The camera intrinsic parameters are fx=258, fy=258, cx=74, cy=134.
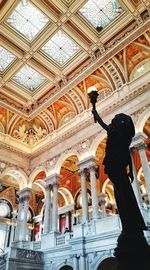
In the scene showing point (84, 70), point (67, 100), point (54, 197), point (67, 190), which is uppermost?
point (67, 100)

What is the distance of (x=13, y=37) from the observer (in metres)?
13.1

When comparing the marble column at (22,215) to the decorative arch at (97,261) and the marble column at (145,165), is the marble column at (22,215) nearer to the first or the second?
the decorative arch at (97,261)

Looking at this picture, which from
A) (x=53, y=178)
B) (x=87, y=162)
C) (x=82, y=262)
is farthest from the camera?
(x=53, y=178)

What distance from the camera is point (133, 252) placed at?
2703 mm

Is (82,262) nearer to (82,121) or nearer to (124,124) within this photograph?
(82,121)

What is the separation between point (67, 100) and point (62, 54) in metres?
3.55

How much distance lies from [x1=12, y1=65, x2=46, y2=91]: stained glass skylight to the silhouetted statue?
1274 centimetres

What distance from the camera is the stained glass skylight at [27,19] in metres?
12.0

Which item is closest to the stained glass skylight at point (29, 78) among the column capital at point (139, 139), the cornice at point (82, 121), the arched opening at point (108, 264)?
the cornice at point (82, 121)

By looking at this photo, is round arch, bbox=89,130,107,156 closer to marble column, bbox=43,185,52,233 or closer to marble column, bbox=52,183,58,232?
marble column, bbox=52,183,58,232

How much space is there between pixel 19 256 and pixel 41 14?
37.4 feet

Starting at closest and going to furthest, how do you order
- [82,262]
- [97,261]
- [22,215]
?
[97,261]
[82,262]
[22,215]

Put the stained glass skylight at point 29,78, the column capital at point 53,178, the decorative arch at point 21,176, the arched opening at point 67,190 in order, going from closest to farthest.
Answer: the stained glass skylight at point 29,78 < the column capital at point 53,178 < the decorative arch at point 21,176 < the arched opening at point 67,190

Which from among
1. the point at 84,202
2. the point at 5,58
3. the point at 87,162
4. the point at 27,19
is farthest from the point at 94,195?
the point at 27,19
